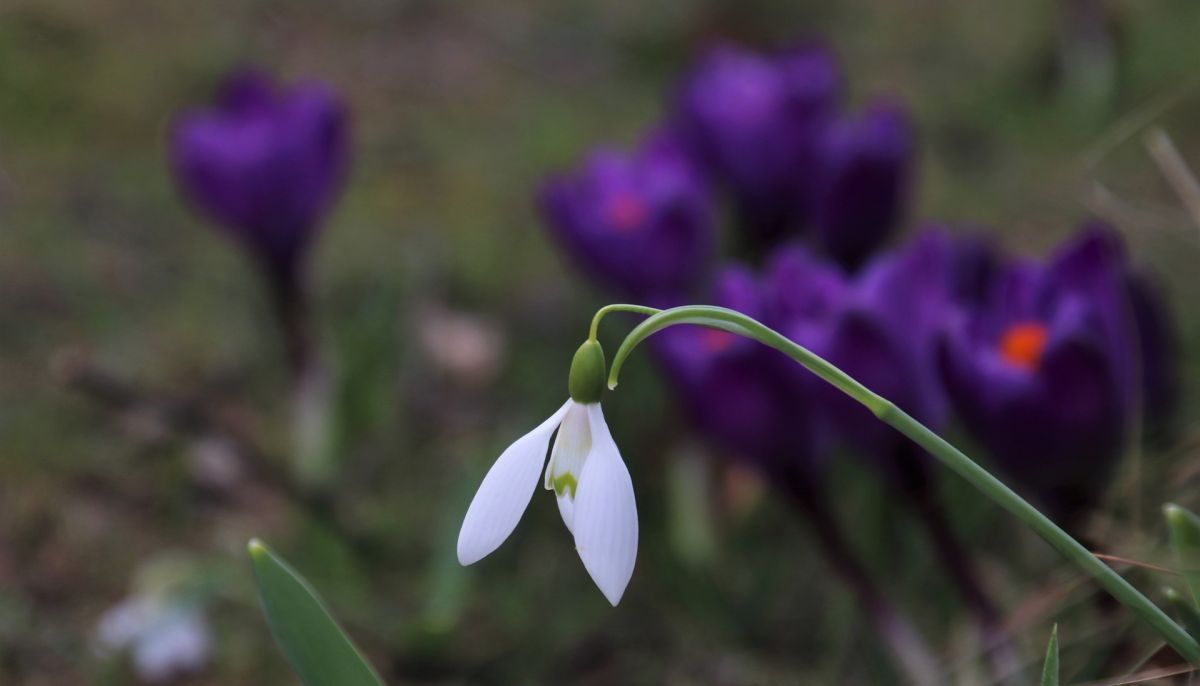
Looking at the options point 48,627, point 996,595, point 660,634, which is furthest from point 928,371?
point 48,627

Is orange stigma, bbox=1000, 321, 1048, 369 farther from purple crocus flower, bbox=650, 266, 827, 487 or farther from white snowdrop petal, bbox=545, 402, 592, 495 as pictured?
white snowdrop petal, bbox=545, 402, 592, 495

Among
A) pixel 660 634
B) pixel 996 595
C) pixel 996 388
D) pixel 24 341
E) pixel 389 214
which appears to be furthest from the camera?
pixel 389 214

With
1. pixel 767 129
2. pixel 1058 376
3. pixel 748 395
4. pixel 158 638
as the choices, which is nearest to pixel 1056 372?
pixel 1058 376

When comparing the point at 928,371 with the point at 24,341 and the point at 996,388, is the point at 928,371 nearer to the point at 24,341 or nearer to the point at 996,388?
the point at 996,388

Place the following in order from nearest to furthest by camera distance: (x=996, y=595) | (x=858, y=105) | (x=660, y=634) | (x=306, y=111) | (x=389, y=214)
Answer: (x=996, y=595) < (x=660, y=634) < (x=306, y=111) < (x=389, y=214) < (x=858, y=105)

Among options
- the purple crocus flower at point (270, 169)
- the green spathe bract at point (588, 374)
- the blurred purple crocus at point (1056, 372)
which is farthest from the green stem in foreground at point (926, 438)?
the purple crocus flower at point (270, 169)

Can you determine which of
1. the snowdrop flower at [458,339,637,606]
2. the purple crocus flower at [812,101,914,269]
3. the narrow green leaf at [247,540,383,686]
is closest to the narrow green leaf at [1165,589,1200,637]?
the snowdrop flower at [458,339,637,606]

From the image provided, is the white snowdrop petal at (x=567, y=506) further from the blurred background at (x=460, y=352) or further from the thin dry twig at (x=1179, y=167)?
the thin dry twig at (x=1179, y=167)
